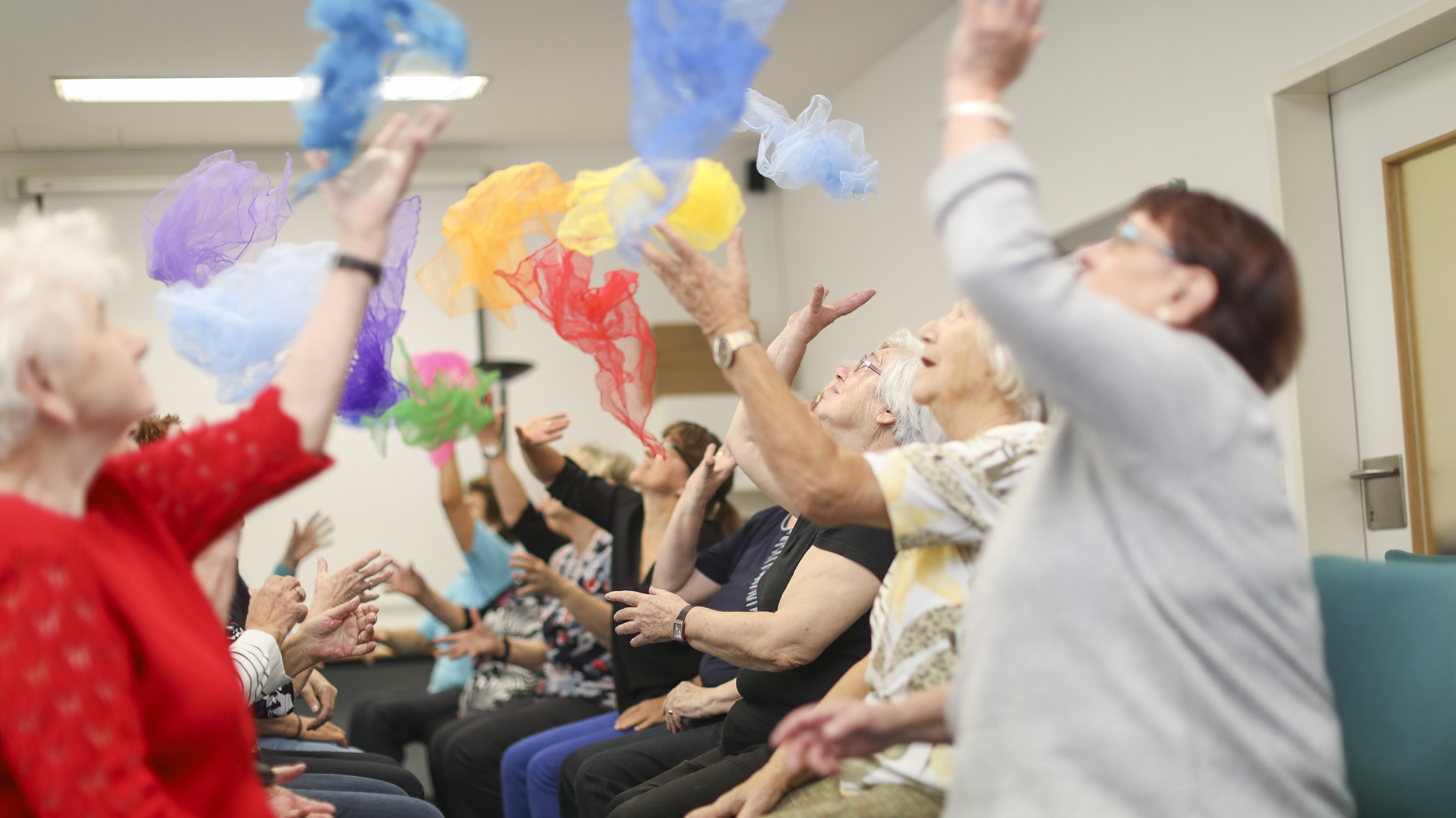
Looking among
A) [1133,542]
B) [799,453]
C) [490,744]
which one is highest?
[799,453]

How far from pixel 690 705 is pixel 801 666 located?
62 centimetres

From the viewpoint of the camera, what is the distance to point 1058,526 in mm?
1031

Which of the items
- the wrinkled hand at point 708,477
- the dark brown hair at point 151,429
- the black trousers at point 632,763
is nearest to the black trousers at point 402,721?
the black trousers at point 632,763

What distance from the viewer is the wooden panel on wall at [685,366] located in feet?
18.0

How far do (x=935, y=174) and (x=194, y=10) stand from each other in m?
3.90

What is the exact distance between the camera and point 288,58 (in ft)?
14.8

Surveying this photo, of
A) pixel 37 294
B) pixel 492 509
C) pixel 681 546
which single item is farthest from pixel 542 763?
pixel 37 294

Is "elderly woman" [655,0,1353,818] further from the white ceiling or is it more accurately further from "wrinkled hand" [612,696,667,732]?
the white ceiling

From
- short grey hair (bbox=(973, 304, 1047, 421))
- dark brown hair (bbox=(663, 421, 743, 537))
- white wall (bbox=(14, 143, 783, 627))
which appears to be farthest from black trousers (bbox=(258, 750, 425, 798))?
white wall (bbox=(14, 143, 783, 627))

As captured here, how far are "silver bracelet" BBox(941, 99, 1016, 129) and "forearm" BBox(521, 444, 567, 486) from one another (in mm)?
2371

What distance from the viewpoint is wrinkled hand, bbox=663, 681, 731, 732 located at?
2.41 m

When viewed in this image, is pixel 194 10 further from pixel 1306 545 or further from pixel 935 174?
pixel 1306 545

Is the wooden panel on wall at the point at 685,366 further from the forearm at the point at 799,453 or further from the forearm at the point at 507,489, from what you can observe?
the forearm at the point at 799,453

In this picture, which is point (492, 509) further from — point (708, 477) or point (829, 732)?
point (829, 732)
